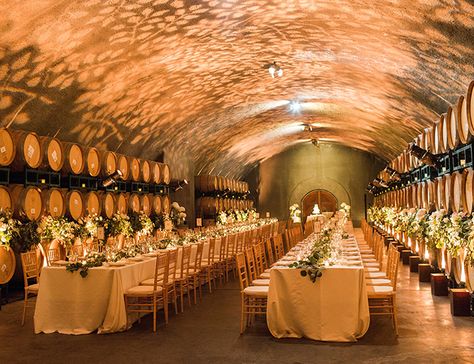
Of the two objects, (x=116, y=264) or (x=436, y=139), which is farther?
(x=436, y=139)

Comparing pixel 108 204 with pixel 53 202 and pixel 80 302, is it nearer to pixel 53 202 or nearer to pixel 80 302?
pixel 53 202

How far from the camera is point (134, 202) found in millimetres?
12984

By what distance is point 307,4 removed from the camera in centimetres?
766

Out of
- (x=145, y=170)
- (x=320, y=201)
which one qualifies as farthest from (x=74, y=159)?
(x=320, y=201)

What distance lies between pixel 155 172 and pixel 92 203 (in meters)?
3.49

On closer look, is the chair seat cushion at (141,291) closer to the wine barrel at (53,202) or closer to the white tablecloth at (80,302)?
the white tablecloth at (80,302)

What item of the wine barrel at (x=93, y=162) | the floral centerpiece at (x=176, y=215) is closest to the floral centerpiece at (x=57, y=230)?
the wine barrel at (x=93, y=162)

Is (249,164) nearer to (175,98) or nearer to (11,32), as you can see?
(175,98)

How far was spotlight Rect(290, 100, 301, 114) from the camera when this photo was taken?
15773 millimetres

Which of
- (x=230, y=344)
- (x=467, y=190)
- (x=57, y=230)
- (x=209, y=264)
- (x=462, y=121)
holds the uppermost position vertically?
(x=462, y=121)

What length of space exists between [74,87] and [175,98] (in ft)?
11.3

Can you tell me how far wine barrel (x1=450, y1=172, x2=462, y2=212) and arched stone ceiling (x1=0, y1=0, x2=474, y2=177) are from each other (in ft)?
4.32

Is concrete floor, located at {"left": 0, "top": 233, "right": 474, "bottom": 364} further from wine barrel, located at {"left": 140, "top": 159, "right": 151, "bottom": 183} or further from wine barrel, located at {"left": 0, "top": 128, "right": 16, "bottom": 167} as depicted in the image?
wine barrel, located at {"left": 140, "top": 159, "right": 151, "bottom": 183}

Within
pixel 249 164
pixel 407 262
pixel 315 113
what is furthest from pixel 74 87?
pixel 249 164
